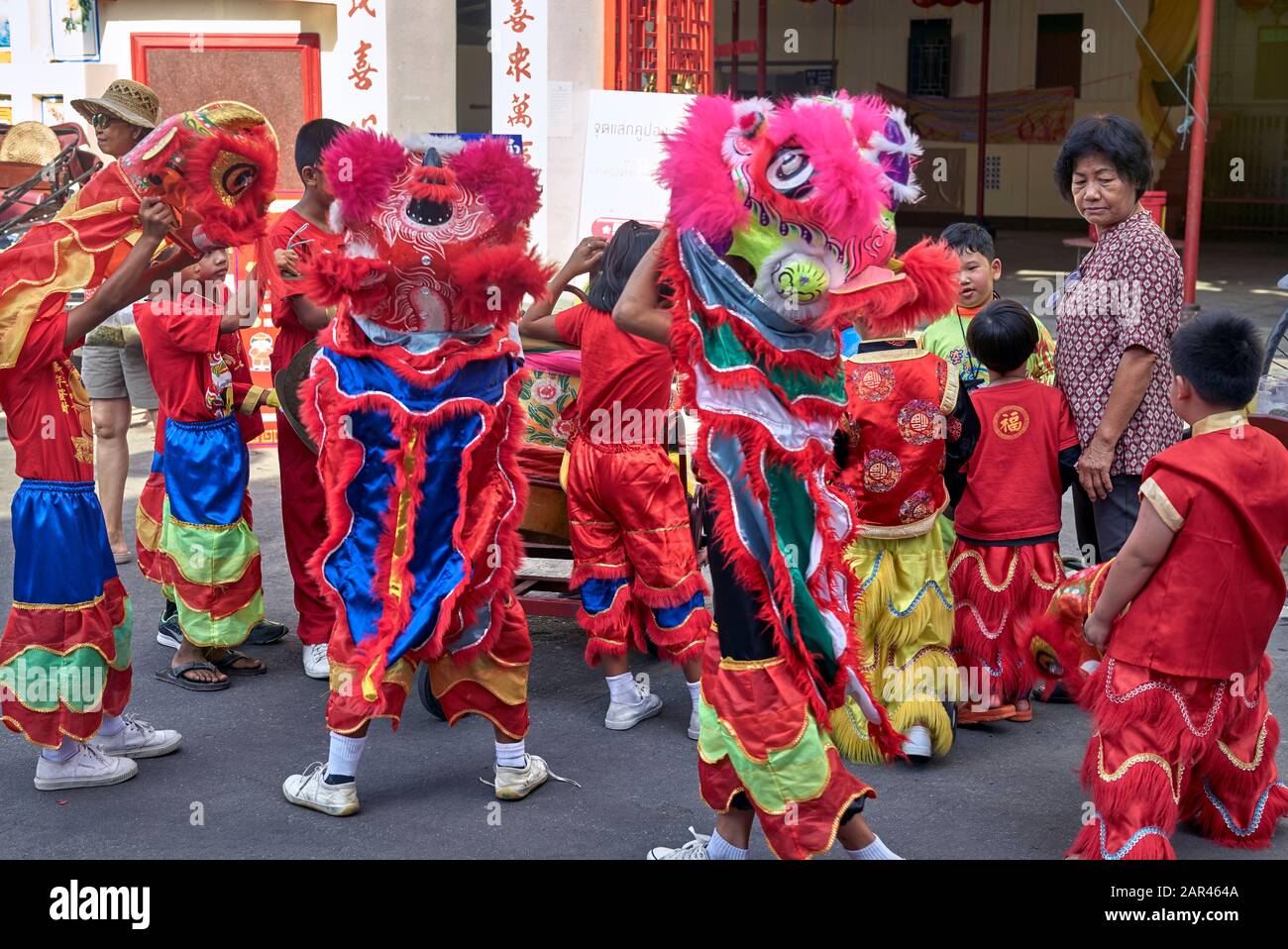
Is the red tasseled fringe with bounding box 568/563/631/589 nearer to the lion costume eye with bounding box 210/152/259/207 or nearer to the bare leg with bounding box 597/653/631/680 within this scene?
the bare leg with bounding box 597/653/631/680

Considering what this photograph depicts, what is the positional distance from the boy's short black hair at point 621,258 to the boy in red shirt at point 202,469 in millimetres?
1334

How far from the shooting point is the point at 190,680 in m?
5.03

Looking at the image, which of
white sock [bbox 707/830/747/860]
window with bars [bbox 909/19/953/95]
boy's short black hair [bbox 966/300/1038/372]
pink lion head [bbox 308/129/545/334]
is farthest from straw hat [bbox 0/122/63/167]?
window with bars [bbox 909/19/953/95]

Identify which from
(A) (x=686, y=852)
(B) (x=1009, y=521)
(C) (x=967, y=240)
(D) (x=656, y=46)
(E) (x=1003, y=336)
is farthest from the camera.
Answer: (D) (x=656, y=46)

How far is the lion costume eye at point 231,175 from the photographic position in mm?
4066

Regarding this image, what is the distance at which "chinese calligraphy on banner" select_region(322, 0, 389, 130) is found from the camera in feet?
27.7

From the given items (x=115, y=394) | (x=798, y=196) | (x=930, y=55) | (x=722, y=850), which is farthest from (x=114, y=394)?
(x=930, y=55)

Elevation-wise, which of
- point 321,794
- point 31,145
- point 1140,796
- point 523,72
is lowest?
point 321,794

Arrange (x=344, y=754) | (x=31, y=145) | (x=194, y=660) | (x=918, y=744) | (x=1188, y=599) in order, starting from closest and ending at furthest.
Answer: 1. (x=1188, y=599)
2. (x=344, y=754)
3. (x=918, y=744)
4. (x=194, y=660)
5. (x=31, y=145)

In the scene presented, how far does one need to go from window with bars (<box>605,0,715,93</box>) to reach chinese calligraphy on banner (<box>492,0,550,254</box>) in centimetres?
77

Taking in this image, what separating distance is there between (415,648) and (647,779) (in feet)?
2.82

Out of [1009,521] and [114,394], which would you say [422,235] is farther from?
[114,394]

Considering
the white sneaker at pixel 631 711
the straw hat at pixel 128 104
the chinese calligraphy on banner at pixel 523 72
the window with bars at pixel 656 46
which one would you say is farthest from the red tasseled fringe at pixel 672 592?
the window with bars at pixel 656 46

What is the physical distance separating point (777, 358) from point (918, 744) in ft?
5.38
